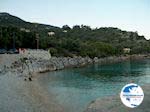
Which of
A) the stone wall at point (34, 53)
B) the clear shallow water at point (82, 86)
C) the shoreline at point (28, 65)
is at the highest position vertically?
the stone wall at point (34, 53)

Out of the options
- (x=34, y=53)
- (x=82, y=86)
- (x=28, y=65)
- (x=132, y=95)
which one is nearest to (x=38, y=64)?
(x=28, y=65)

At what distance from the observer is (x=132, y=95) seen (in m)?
7.19

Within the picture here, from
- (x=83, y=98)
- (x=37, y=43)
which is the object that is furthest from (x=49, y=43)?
(x=83, y=98)

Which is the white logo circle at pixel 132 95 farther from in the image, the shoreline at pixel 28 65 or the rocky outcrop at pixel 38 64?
the rocky outcrop at pixel 38 64

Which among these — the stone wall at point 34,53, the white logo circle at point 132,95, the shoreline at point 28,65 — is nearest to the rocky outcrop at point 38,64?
the shoreline at point 28,65

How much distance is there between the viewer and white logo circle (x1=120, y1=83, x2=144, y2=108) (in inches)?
281

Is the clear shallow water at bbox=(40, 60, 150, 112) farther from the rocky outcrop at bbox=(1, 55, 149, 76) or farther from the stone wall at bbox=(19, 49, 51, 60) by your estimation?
the stone wall at bbox=(19, 49, 51, 60)

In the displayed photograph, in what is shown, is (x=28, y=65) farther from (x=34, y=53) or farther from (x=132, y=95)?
(x=132, y=95)

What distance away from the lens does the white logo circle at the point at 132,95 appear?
713cm

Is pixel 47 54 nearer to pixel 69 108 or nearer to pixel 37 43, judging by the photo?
pixel 37 43

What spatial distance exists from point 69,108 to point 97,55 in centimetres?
9805

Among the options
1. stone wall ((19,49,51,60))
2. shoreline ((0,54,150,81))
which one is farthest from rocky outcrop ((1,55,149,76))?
stone wall ((19,49,51,60))

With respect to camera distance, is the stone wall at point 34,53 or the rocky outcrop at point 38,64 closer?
the rocky outcrop at point 38,64

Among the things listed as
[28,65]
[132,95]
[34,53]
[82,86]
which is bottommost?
[82,86]
